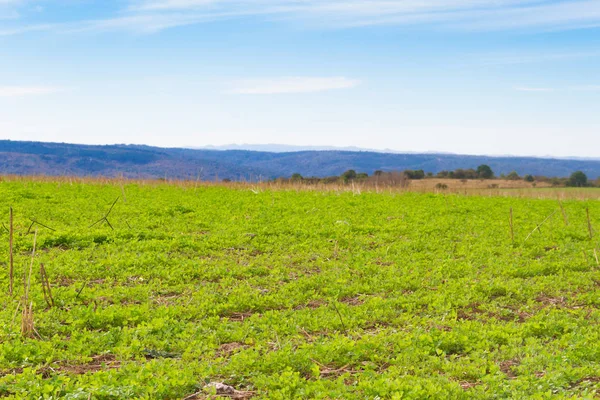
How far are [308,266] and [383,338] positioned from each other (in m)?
4.68

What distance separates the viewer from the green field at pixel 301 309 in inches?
240

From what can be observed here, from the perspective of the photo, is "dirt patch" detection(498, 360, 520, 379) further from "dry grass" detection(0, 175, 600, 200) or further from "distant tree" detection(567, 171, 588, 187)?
"distant tree" detection(567, 171, 588, 187)

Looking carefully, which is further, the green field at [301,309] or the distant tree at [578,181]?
the distant tree at [578,181]

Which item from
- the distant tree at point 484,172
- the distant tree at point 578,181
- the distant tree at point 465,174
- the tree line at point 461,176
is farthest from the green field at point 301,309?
the distant tree at point 484,172

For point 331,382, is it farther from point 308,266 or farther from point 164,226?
point 164,226

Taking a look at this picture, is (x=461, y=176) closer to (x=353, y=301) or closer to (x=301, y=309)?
(x=353, y=301)

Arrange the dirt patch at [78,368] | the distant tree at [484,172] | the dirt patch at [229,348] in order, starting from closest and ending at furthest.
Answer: the dirt patch at [78,368]
the dirt patch at [229,348]
the distant tree at [484,172]

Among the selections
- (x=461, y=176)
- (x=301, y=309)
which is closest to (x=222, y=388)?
(x=301, y=309)

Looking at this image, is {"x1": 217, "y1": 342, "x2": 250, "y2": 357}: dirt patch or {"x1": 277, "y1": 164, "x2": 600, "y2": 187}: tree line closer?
{"x1": 217, "y1": 342, "x2": 250, "y2": 357}: dirt patch

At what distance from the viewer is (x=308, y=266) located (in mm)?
11953

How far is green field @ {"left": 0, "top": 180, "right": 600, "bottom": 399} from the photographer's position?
6086 mm

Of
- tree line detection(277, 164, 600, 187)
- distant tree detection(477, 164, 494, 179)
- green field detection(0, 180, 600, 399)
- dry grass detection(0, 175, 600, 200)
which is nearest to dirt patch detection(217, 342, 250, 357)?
green field detection(0, 180, 600, 399)

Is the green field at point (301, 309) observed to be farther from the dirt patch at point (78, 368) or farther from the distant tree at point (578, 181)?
the distant tree at point (578, 181)

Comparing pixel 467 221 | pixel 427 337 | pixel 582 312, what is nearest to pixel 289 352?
pixel 427 337
